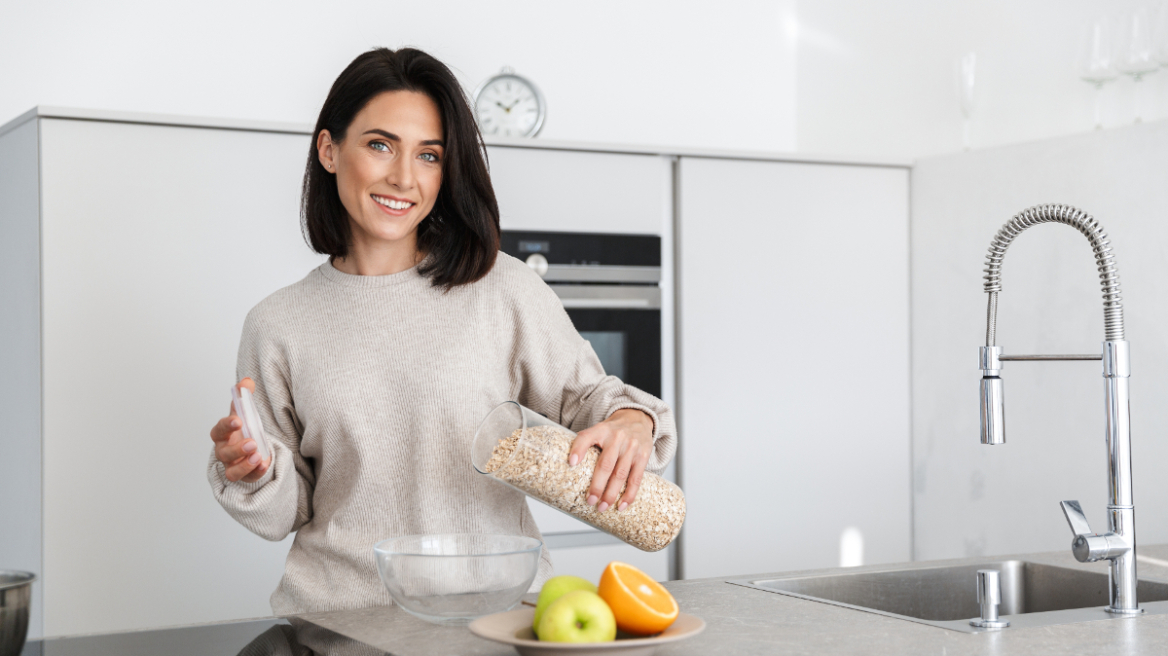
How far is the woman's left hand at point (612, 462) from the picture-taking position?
1.20 m

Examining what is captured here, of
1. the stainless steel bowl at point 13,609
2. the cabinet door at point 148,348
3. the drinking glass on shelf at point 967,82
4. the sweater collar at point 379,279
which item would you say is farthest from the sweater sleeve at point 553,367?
the drinking glass on shelf at point 967,82

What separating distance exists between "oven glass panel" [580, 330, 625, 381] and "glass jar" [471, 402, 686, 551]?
1.52 metres

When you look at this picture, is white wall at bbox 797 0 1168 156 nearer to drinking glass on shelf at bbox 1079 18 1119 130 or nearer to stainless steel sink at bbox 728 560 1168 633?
drinking glass on shelf at bbox 1079 18 1119 130

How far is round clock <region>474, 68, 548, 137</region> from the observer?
Result: 292cm

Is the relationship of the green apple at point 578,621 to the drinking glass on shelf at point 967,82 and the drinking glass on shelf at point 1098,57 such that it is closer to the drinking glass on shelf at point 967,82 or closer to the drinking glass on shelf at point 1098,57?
the drinking glass on shelf at point 1098,57

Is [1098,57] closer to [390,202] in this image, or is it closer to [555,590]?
[390,202]

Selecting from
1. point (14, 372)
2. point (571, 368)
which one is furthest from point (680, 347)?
point (14, 372)

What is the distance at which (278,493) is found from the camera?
1409 mm

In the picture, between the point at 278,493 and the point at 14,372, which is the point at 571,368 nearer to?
the point at 278,493

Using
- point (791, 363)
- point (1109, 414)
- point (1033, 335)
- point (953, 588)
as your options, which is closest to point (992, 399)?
point (1109, 414)

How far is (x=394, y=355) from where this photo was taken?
1.51m

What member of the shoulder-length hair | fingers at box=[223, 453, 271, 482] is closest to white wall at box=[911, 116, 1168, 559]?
the shoulder-length hair

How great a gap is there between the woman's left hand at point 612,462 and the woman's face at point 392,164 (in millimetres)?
435

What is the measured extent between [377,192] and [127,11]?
5.88 ft
